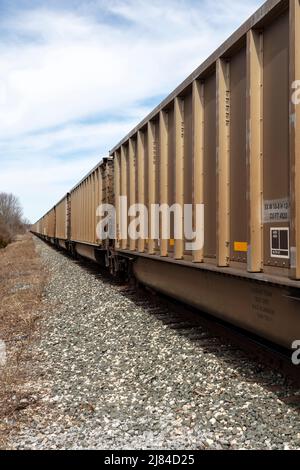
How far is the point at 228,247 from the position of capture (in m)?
5.57

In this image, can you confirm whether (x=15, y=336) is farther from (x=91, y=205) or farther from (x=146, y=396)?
(x=91, y=205)

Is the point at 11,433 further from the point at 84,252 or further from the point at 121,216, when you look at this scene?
the point at 84,252

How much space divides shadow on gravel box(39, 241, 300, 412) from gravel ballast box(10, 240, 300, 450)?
28 mm

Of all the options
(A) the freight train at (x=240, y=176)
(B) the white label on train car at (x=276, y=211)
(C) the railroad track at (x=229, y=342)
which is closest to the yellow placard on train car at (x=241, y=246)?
(A) the freight train at (x=240, y=176)

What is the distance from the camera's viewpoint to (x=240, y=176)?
5.25 metres

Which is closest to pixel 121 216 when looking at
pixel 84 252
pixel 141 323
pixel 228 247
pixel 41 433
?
pixel 141 323

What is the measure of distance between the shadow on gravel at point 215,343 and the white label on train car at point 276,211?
5.80 feet

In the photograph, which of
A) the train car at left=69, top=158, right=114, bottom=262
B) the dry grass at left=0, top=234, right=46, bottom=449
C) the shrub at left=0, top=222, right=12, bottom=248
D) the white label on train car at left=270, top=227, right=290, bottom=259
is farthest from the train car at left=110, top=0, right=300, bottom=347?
the shrub at left=0, top=222, right=12, bottom=248

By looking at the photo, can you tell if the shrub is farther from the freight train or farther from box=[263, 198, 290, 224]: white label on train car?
box=[263, 198, 290, 224]: white label on train car

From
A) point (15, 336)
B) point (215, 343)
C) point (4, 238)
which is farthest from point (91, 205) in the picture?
point (4, 238)

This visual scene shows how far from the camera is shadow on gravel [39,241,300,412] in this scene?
Answer: 4867 mm

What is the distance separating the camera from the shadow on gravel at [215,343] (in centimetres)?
487

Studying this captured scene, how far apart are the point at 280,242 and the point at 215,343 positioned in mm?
2708

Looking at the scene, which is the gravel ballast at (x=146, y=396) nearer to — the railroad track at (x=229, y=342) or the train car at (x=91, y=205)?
the railroad track at (x=229, y=342)
